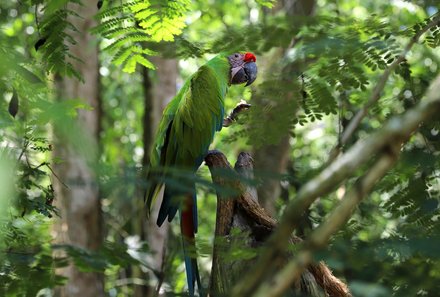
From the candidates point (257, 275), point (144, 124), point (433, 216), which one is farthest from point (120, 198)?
point (144, 124)

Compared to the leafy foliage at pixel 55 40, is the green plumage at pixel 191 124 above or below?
below

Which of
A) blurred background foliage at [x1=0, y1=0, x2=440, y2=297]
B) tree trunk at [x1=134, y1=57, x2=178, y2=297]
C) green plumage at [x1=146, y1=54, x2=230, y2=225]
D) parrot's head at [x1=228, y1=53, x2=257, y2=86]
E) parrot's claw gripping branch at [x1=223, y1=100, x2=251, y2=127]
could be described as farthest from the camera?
tree trunk at [x1=134, y1=57, x2=178, y2=297]

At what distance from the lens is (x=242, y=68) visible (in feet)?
10.0

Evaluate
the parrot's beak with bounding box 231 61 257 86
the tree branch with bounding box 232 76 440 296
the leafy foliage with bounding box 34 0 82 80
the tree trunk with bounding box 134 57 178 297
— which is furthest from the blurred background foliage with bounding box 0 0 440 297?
the tree trunk with bounding box 134 57 178 297

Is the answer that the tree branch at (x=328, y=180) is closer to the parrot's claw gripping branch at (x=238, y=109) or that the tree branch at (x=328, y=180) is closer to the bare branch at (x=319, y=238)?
the bare branch at (x=319, y=238)

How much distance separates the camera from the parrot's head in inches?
119

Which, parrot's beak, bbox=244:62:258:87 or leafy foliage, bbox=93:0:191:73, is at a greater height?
leafy foliage, bbox=93:0:191:73

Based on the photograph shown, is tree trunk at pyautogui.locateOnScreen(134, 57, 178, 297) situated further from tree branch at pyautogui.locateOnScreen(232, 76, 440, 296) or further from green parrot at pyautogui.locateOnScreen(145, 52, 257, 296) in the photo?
tree branch at pyautogui.locateOnScreen(232, 76, 440, 296)

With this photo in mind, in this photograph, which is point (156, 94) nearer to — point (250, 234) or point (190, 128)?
point (190, 128)

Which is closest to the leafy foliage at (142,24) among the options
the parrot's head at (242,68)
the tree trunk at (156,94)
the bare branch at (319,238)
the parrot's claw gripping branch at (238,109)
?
the parrot's claw gripping branch at (238,109)

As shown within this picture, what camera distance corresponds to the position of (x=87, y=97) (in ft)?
14.1

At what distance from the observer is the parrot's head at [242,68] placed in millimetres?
3028

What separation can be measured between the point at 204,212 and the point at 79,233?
6.25 feet

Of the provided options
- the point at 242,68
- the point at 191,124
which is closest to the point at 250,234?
the point at 191,124
